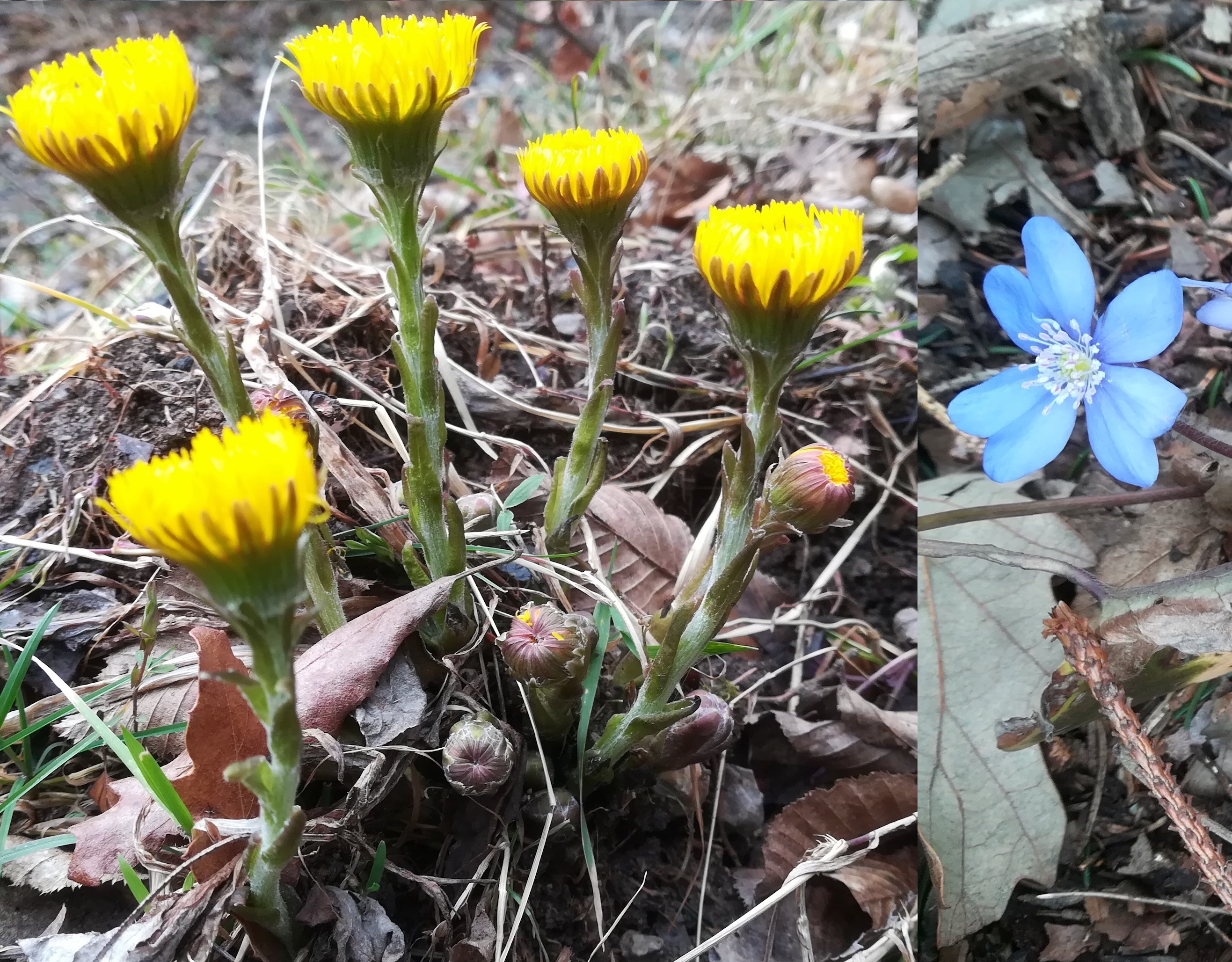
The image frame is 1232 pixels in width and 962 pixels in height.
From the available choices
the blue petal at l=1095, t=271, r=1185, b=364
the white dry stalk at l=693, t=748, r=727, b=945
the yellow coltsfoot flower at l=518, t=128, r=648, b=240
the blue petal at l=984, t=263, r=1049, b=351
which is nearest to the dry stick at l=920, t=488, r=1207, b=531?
the blue petal at l=1095, t=271, r=1185, b=364

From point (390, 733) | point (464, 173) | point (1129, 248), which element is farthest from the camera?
point (464, 173)

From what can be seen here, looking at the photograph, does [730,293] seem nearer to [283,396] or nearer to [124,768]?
[283,396]

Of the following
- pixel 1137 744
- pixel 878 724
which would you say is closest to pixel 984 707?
pixel 1137 744

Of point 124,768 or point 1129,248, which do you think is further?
point 1129,248

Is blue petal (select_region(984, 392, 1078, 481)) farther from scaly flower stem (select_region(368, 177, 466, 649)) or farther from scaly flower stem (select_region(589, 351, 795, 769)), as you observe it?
scaly flower stem (select_region(368, 177, 466, 649))


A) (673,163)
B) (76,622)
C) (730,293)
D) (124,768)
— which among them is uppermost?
(730,293)

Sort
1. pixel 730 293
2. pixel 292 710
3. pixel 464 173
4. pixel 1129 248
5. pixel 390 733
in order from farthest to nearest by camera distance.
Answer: pixel 464 173
pixel 1129 248
pixel 390 733
pixel 730 293
pixel 292 710

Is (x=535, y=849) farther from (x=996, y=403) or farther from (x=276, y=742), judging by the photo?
(x=996, y=403)

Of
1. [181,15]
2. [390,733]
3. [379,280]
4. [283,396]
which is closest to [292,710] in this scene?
[390,733]
